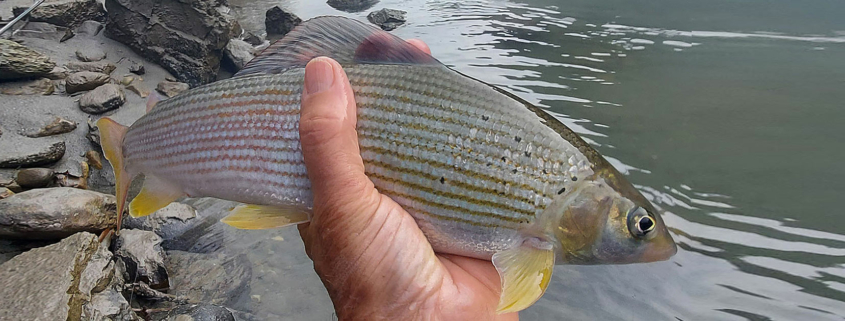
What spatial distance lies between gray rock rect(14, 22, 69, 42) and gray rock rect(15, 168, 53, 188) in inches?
162

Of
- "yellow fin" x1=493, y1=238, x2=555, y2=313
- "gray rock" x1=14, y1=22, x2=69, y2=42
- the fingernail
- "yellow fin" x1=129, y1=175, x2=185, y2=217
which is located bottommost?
"gray rock" x1=14, y1=22, x2=69, y2=42

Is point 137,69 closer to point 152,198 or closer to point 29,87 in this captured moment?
point 29,87

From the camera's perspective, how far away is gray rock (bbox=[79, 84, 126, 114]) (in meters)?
6.40

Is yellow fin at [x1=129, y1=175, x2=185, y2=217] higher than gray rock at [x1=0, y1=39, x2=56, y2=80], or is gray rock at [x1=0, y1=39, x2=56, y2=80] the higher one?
yellow fin at [x1=129, y1=175, x2=185, y2=217]

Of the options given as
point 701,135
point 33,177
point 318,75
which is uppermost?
point 318,75

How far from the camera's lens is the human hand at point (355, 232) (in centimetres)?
174

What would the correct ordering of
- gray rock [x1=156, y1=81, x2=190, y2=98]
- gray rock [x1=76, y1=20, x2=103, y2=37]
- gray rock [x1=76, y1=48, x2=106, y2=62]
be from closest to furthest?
gray rock [x1=156, y1=81, x2=190, y2=98], gray rock [x1=76, y1=48, x2=106, y2=62], gray rock [x1=76, y1=20, x2=103, y2=37]

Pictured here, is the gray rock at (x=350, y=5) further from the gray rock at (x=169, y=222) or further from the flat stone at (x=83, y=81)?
the gray rock at (x=169, y=222)

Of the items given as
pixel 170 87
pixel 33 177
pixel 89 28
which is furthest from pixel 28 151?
pixel 89 28

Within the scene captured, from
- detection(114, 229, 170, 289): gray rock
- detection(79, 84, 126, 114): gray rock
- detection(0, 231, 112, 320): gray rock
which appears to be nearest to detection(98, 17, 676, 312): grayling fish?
detection(0, 231, 112, 320): gray rock

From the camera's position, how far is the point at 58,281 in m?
3.19

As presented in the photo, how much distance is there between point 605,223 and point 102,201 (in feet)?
14.4

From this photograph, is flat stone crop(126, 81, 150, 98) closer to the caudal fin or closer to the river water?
the river water

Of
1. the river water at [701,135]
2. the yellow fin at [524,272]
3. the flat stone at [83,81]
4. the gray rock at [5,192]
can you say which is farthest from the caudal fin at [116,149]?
the flat stone at [83,81]
